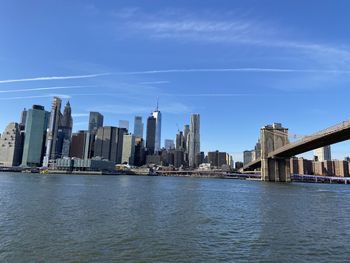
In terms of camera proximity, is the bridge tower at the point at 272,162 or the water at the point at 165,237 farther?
the bridge tower at the point at 272,162

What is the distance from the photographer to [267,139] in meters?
133

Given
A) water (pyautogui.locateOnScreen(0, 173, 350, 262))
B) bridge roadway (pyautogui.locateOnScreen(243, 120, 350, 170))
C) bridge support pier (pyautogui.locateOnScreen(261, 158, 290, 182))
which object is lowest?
water (pyautogui.locateOnScreen(0, 173, 350, 262))

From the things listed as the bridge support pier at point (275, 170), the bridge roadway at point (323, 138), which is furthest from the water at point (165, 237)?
the bridge support pier at point (275, 170)

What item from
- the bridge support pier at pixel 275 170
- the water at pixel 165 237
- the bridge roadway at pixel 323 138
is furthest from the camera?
the bridge support pier at pixel 275 170

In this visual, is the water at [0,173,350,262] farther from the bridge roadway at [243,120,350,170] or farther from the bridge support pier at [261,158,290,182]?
the bridge support pier at [261,158,290,182]

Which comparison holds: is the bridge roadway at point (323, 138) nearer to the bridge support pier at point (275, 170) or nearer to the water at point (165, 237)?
the bridge support pier at point (275, 170)

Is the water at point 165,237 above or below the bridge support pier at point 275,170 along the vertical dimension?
below

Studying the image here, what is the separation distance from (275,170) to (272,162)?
11.6 ft

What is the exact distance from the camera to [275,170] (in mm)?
124125

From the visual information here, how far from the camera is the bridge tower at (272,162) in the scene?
124394 millimetres

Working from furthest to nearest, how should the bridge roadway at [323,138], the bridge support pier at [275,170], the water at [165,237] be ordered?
the bridge support pier at [275,170], the bridge roadway at [323,138], the water at [165,237]

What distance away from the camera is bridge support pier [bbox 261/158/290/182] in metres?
124

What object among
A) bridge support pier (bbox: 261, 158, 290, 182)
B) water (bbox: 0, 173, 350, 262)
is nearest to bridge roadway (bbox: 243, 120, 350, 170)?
bridge support pier (bbox: 261, 158, 290, 182)

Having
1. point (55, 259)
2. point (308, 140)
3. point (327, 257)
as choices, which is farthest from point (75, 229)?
point (308, 140)
